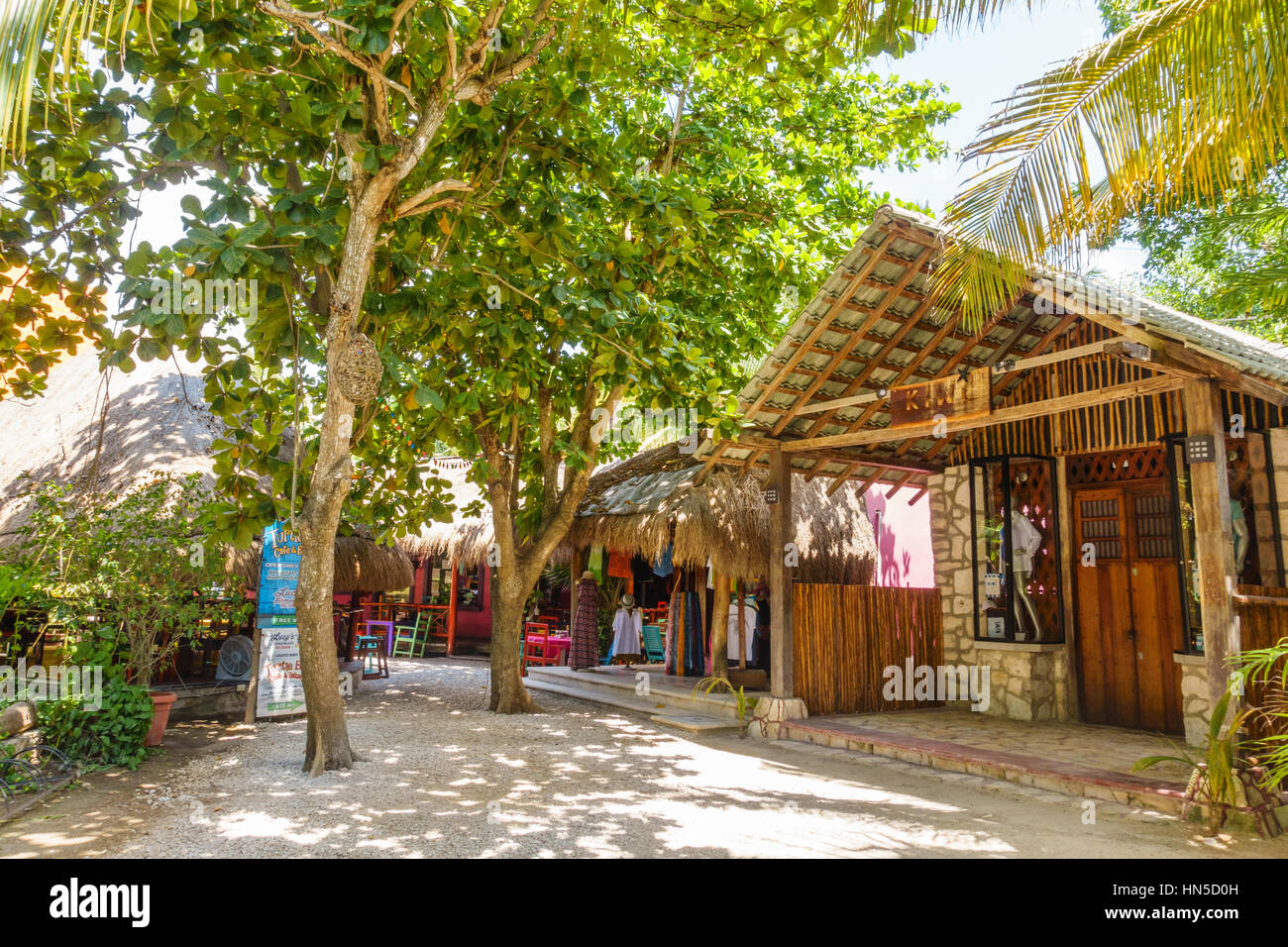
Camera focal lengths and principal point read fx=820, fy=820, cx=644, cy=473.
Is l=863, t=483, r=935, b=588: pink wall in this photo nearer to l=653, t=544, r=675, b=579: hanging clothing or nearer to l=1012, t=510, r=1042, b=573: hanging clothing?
l=653, t=544, r=675, b=579: hanging clothing

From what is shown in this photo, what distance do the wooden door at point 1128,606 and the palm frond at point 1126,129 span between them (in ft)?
13.2

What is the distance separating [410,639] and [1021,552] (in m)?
11.7

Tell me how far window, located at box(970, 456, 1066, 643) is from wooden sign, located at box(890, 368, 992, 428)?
6.51 feet

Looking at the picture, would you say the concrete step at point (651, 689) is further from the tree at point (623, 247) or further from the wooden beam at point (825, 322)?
the wooden beam at point (825, 322)

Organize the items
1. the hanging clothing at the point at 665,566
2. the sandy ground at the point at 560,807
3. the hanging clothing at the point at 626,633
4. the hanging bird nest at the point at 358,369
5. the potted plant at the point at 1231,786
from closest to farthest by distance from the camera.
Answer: the sandy ground at the point at 560,807 → the potted plant at the point at 1231,786 → the hanging bird nest at the point at 358,369 → the hanging clothing at the point at 665,566 → the hanging clothing at the point at 626,633

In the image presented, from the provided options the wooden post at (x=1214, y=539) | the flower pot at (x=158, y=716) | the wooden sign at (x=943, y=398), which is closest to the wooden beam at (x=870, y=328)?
the wooden sign at (x=943, y=398)

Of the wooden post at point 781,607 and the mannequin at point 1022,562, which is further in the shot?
the mannequin at point 1022,562

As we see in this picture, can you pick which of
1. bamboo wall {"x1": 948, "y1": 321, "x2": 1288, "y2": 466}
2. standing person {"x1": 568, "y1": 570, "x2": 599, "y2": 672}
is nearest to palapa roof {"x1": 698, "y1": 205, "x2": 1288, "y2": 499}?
bamboo wall {"x1": 948, "y1": 321, "x2": 1288, "y2": 466}

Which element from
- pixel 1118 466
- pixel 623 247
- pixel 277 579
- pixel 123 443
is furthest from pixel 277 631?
pixel 1118 466

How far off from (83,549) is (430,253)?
3733mm

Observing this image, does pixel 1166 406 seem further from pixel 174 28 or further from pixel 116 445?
pixel 116 445

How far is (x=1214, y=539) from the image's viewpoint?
17.3 feet

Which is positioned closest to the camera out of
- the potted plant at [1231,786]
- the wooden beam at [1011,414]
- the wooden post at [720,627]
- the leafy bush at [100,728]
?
the potted plant at [1231,786]

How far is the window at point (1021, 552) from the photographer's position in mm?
8367
